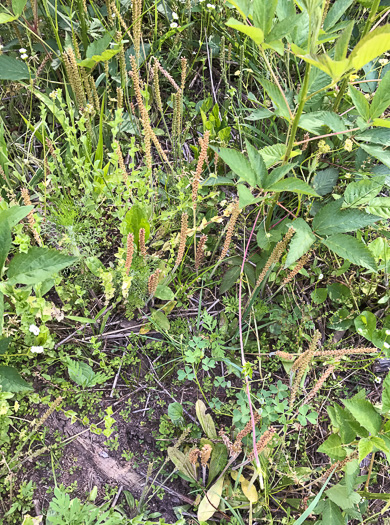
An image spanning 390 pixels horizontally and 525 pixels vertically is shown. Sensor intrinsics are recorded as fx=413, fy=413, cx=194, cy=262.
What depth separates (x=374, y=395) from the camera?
173 cm

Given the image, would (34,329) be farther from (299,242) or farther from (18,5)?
(18,5)

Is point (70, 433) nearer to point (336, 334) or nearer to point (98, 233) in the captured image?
point (98, 233)

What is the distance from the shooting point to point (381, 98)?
1.39 metres

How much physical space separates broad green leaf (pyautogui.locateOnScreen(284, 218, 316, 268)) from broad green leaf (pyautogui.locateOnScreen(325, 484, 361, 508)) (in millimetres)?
781

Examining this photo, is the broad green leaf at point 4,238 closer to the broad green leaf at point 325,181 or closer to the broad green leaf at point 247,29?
the broad green leaf at point 247,29

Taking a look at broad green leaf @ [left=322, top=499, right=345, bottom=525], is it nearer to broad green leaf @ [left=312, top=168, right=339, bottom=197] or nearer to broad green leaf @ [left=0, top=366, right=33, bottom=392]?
broad green leaf @ [left=0, top=366, right=33, bottom=392]

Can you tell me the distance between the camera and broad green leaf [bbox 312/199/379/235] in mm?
1409

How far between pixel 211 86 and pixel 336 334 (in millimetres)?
1402

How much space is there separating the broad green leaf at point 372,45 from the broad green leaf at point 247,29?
0.26 meters

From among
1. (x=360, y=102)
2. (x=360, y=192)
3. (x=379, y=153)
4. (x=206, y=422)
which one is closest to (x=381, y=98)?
(x=360, y=102)

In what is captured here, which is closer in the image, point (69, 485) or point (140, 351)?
point (69, 485)

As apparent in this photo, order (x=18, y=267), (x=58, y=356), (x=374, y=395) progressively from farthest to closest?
(x=374, y=395), (x=58, y=356), (x=18, y=267)

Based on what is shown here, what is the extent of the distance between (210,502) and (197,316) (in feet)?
2.24

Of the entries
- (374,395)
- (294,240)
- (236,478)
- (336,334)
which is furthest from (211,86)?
(236,478)
